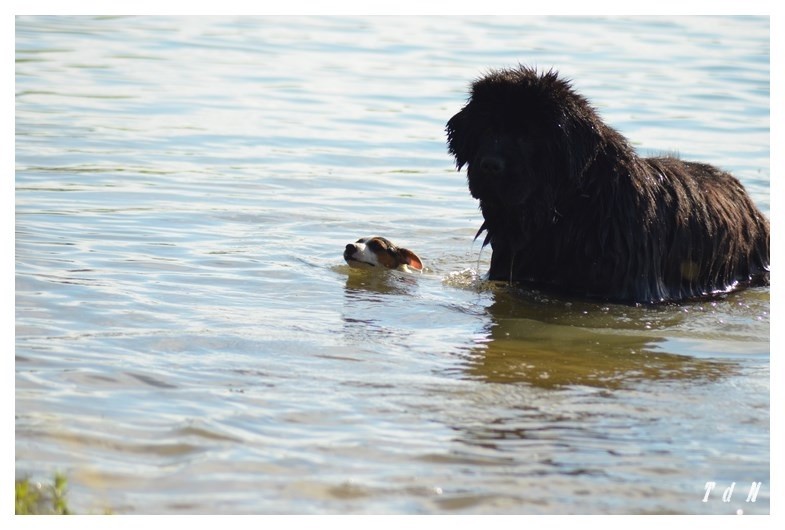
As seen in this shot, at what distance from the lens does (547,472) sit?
4.79m

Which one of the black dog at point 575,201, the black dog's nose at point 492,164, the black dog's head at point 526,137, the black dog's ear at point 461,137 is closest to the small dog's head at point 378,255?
the black dog at point 575,201

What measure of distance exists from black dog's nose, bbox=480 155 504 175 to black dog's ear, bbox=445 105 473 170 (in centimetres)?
39

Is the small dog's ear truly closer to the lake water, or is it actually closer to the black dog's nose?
the lake water

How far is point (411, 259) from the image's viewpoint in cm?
880

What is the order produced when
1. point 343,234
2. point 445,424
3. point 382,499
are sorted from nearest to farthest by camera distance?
point 382,499
point 445,424
point 343,234

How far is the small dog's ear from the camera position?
8758 mm

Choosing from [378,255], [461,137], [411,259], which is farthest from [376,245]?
[461,137]

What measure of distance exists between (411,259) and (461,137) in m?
1.43

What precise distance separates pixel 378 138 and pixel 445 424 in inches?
363

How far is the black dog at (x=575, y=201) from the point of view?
738 centimetres

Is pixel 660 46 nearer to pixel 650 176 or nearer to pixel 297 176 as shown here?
pixel 297 176


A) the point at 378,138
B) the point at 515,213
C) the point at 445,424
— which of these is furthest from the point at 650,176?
the point at 378,138

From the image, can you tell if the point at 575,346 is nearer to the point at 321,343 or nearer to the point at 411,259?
the point at 321,343

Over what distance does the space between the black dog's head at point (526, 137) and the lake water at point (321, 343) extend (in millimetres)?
824
